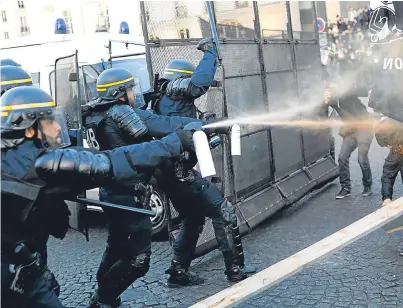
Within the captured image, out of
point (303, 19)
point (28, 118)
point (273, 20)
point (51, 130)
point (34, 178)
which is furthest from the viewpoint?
point (303, 19)

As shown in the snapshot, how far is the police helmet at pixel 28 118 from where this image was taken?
2.60 meters

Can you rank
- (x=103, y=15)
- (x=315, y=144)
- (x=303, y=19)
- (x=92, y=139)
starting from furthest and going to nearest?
1. (x=103, y=15)
2. (x=303, y=19)
3. (x=315, y=144)
4. (x=92, y=139)

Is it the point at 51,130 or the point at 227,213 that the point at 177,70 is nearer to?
the point at 227,213

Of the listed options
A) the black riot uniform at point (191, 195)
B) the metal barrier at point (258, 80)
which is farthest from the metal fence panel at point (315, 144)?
the black riot uniform at point (191, 195)

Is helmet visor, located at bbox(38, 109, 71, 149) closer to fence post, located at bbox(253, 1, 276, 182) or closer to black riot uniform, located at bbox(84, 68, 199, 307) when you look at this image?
black riot uniform, located at bbox(84, 68, 199, 307)

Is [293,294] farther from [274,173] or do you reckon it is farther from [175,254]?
[274,173]

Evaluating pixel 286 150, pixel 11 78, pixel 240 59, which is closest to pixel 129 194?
pixel 11 78

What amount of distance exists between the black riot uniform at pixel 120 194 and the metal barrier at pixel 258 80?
2.73 feet

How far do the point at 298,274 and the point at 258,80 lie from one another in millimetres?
2760

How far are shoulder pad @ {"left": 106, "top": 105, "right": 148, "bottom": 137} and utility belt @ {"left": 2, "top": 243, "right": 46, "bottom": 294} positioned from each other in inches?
49.8

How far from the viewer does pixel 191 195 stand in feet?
14.0

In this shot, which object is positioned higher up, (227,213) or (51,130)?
(51,130)

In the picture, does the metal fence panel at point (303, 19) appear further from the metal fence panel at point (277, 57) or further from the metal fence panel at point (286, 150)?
the metal fence panel at point (286, 150)

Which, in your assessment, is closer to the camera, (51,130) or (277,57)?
(51,130)
